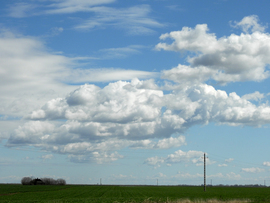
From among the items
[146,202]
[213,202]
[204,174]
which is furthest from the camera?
[204,174]

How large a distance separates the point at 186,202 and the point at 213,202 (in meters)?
5.48

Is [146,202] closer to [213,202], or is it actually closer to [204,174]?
[213,202]

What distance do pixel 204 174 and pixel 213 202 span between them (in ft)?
166

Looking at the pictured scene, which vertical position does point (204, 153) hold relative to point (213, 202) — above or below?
above

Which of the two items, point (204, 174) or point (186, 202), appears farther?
point (204, 174)

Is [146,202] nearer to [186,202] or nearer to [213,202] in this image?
[186,202]

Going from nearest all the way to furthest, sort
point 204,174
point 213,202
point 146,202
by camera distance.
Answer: point 146,202 → point 213,202 → point 204,174

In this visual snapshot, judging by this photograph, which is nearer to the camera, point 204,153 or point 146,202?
point 146,202

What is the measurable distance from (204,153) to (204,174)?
301 inches

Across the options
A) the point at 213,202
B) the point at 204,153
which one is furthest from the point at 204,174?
the point at 213,202

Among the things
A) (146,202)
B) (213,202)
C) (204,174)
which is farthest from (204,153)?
(146,202)

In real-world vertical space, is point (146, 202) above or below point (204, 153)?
below

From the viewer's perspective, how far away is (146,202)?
157ft

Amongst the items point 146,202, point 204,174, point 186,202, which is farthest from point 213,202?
point 204,174
